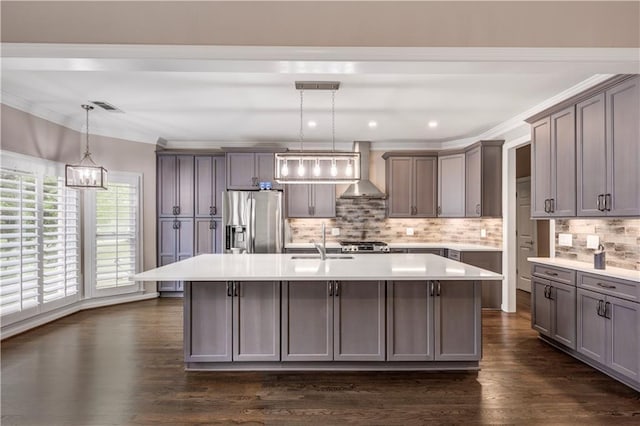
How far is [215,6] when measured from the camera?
2117 mm

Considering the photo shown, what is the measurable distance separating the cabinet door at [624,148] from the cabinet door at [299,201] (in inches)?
161

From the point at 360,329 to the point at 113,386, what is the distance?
2029mm

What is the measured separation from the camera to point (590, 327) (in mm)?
3162

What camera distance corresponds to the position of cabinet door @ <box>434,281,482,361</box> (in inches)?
123

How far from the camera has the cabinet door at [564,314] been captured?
3.38 metres

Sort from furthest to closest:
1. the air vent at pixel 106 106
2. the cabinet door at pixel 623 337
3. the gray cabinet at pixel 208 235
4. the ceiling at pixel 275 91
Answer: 1. the gray cabinet at pixel 208 235
2. the air vent at pixel 106 106
3. the cabinet door at pixel 623 337
4. the ceiling at pixel 275 91

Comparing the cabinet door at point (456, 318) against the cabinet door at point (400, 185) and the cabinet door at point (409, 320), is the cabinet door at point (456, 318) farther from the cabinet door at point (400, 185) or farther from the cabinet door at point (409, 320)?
the cabinet door at point (400, 185)

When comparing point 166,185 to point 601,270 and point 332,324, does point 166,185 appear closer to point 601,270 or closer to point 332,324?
point 332,324

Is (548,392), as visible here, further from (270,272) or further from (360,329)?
(270,272)

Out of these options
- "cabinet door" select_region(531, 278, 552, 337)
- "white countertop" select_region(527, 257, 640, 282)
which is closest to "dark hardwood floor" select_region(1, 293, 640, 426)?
"cabinet door" select_region(531, 278, 552, 337)

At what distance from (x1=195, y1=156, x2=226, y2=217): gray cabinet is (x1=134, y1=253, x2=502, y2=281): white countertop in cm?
247

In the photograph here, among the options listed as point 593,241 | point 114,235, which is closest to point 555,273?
point 593,241

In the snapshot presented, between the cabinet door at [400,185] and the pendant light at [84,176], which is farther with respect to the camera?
the cabinet door at [400,185]

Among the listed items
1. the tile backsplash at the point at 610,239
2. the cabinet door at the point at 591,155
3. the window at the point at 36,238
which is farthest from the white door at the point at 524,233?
the window at the point at 36,238
